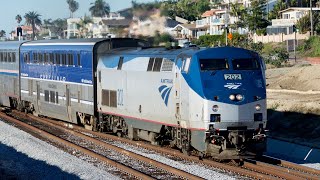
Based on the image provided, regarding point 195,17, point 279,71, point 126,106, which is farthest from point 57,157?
point 195,17

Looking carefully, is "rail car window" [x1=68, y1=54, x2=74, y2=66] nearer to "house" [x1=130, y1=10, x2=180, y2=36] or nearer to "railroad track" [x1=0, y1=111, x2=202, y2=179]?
"railroad track" [x1=0, y1=111, x2=202, y2=179]

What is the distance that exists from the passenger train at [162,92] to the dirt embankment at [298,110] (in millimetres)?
6657

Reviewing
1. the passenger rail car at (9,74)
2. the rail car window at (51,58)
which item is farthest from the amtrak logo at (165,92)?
the passenger rail car at (9,74)

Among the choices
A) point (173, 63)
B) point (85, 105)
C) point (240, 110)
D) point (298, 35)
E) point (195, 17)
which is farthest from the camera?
point (195, 17)

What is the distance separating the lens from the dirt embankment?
28.3m

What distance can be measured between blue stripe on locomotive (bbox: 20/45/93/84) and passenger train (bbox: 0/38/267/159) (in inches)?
1.7

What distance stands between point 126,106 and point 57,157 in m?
3.84

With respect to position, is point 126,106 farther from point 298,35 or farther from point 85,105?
point 298,35

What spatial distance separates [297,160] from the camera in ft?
→ 71.1

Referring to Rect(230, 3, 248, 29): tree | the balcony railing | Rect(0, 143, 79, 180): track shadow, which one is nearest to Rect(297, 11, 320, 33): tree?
the balcony railing

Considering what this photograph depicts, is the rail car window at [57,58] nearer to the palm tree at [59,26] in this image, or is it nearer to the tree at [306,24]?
the tree at [306,24]

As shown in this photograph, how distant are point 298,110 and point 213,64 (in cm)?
1338

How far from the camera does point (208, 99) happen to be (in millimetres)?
19266

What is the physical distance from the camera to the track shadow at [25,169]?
18562 mm
